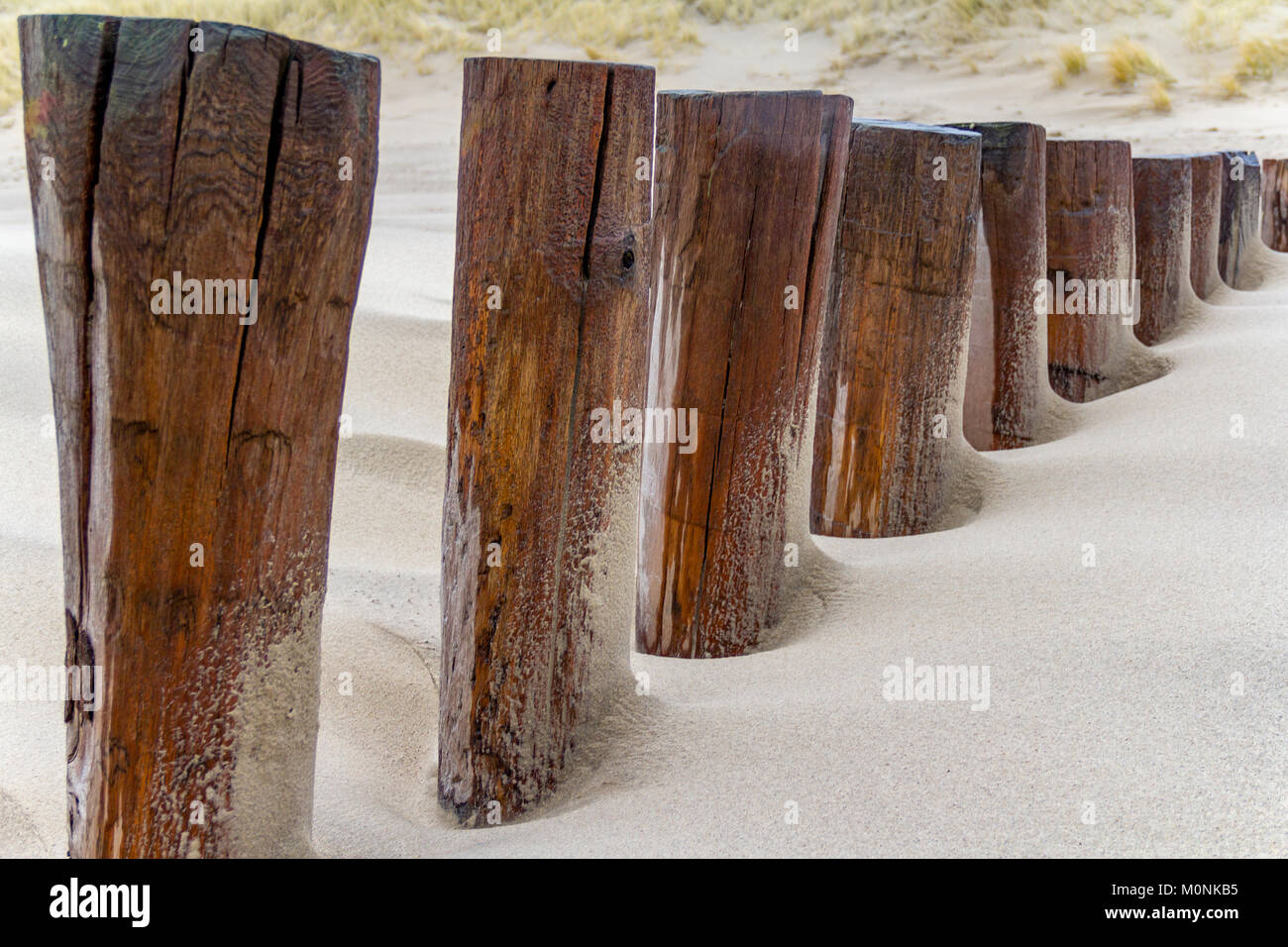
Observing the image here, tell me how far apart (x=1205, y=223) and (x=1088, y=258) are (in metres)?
2.48

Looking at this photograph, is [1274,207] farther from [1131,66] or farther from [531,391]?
[1131,66]

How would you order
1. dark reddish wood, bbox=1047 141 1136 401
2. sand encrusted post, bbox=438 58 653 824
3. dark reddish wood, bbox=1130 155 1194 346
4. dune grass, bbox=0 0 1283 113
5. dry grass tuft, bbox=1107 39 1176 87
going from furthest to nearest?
dune grass, bbox=0 0 1283 113 → dry grass tuft, bbox=1107 39 1176 87 → dark reddish wood, bbox=1130 155 1194 346 → dark reddish wood, bbox=1047 141 1136 401 → sand encrusted post, bbox=438 58 653 824

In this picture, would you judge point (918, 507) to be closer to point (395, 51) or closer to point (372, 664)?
point (372, 664)

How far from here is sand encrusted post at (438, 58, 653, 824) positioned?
2.17 metres

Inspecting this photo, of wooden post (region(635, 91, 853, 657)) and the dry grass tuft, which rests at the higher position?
the dry grass tuft

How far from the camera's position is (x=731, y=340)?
2801 mm

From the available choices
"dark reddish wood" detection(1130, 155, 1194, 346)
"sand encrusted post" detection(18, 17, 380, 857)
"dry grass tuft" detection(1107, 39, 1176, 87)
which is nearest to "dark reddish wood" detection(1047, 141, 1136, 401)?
"dark reddish wood" detection(1130, 155, 1194, 346)

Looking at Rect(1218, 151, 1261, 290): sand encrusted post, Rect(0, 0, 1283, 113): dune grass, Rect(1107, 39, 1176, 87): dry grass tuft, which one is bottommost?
Rect(1218, 151, 1261, 290): sand encrusted post

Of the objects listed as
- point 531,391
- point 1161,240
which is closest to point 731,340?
point 531,391

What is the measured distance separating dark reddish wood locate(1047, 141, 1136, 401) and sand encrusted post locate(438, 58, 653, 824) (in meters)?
3.00

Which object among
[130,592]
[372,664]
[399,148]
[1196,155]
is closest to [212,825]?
[130,592]

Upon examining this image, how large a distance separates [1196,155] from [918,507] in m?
3.95

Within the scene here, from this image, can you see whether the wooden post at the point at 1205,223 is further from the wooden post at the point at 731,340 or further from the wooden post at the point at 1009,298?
the wooden post at the point at 731,340

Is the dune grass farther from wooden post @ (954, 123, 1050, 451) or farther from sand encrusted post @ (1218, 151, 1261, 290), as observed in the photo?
wooden post @ (954, 123, 1050, 451)
